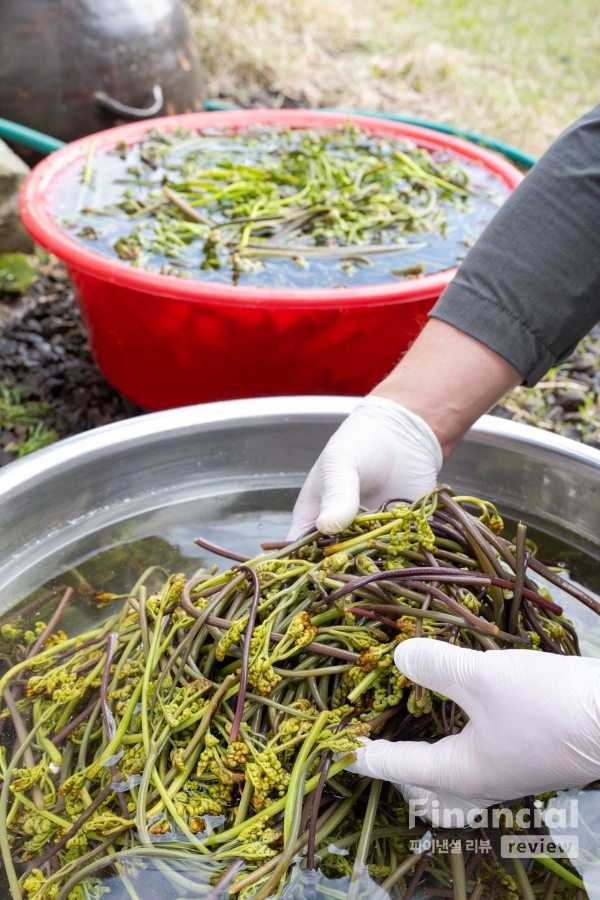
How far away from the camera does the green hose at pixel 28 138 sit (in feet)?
10.4

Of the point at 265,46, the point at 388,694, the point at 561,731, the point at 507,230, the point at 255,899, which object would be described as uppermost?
the point at 507,230

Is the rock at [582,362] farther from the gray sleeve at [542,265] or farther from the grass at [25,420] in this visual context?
the grass at [25,420]

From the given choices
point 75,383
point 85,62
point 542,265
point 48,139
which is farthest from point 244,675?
point 85,62

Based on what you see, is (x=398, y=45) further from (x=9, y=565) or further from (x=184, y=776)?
(x=184, y=776)

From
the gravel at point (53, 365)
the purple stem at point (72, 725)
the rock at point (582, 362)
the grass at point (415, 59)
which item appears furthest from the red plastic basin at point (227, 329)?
the grass at point (415, 59)

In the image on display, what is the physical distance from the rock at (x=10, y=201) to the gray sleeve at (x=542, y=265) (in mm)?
2191

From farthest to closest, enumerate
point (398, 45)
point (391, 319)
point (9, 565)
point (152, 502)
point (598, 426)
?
point (398, 45) → point (598, 426) → point (391, 319) → point (152, 502) → point (9, 565)

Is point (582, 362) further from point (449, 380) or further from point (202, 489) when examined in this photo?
point (202, 489)

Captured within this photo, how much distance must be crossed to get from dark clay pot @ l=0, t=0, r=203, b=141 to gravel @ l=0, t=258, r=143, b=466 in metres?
0.95

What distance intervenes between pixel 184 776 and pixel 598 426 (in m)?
1.98


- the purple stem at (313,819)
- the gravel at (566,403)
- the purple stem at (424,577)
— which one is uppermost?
the purple stem at (424,577)

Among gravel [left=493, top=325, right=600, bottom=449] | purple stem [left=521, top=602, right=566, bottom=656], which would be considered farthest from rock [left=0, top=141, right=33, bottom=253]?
purple stem [left=521, top=602, right=566, bottom=656]

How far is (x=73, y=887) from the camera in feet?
3.14

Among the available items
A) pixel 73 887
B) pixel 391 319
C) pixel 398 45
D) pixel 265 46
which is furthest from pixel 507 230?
pixel 398 45
